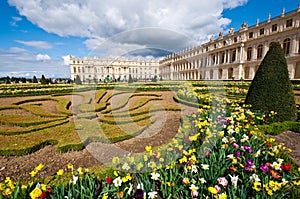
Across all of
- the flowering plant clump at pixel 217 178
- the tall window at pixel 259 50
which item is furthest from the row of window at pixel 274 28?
the flowering plant clump at pixel 217 178

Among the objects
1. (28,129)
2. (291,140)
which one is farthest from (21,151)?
(291,140)

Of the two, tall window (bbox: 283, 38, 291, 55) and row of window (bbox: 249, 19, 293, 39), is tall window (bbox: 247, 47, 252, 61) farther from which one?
tall window (bbox: 283, 38, 291, 55)

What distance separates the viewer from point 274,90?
546cm

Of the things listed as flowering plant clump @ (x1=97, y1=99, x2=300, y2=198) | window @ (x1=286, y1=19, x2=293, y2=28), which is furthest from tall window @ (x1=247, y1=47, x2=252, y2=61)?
flowering plant clump @ (x1=97, y1=99, x2=300, y2=198)

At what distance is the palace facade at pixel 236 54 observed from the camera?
28.3m

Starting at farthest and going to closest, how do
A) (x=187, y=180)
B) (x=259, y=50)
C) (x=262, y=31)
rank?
(x=259, y=50) → (x=262, y=31) → (x=187, y=180)

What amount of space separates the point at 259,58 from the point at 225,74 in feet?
34.4

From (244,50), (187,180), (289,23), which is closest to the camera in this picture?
(187,180)

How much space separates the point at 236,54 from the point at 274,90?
41152 mm

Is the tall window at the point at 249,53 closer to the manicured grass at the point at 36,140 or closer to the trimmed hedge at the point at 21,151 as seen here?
the manicured grass at the point at 36,140

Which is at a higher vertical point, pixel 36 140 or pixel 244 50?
pixel 244 50

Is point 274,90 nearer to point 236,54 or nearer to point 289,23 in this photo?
point 289,23

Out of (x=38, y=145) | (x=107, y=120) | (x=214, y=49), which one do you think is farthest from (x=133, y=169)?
(x=214, y=49)

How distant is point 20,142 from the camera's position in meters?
4.07
